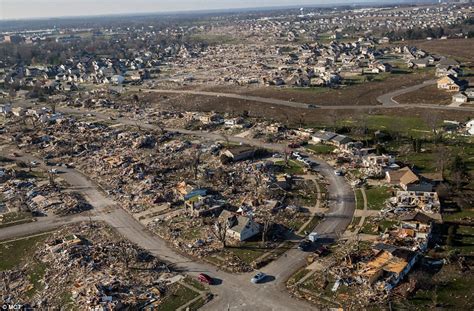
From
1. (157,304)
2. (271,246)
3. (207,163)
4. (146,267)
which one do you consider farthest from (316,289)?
(207,163)

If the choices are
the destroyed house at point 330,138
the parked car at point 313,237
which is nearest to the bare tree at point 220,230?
the parked car at point 313,237

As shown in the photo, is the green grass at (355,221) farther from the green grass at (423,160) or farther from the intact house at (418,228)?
the green grass at (423,160)

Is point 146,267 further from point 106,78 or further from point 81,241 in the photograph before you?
point 106,78

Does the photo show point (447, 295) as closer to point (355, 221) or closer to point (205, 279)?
point (355, 221)

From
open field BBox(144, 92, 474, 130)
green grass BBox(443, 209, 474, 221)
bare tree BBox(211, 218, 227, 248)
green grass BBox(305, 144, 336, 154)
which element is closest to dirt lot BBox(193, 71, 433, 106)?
open field BBox(144, 92, 474, 130)

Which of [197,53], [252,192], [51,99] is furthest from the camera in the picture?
[197,53]

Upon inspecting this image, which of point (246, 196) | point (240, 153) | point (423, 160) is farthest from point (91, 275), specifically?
point (423, 160)
